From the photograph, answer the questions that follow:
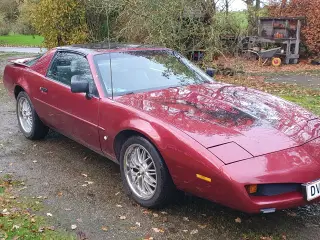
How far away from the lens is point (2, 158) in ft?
16.9

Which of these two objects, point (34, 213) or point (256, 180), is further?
point (34, 213)

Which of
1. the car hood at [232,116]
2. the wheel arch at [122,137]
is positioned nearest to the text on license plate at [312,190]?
the car hood at [232,116]

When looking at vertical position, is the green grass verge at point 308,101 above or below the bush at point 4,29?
below

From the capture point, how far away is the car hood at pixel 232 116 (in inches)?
128

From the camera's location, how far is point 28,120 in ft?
19.4

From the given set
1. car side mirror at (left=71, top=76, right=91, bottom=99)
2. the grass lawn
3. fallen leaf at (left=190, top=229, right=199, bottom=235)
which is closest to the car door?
car side mirror at (left=71, top=76, right=91, bottom=99)

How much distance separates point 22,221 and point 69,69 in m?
2.07

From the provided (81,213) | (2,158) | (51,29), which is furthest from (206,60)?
(81,213)

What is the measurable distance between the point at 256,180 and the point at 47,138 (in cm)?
383

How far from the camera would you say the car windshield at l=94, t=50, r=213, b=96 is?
4.38 metres

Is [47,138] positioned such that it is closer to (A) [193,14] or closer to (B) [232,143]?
(B) [232,143]

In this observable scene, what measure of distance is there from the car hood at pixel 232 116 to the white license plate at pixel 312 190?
0.35m

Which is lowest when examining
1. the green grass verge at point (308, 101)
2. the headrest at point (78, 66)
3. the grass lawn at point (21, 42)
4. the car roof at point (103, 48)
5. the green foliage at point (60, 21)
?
the green grass verge at point (308, 101)

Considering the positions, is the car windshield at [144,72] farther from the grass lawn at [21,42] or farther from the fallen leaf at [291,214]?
the grass lawn at [21,42]
